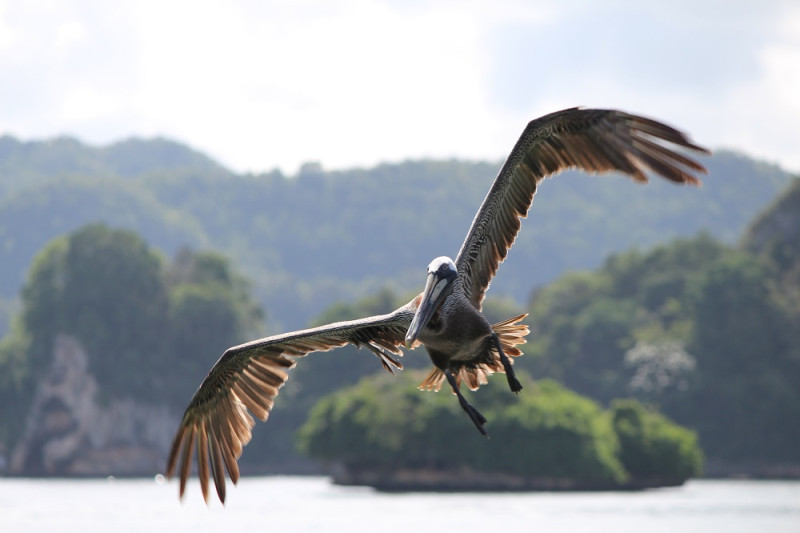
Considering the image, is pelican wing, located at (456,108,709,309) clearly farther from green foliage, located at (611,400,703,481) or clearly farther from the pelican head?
green foliage, located at (611,400,703,481)

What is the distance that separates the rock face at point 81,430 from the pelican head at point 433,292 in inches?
3609

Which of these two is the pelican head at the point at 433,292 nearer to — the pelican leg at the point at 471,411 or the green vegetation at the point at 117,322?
the pelican leg at the point at 471,411

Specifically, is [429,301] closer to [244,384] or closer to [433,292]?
[433,292]

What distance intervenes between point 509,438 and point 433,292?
58.8 meters

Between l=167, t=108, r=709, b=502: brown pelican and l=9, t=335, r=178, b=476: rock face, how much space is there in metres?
89.4

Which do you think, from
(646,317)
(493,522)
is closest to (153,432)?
(646,317)

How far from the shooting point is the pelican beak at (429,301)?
11703 mm

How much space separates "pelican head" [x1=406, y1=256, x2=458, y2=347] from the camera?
1173cm

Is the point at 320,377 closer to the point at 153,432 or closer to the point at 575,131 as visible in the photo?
the point at 153,432

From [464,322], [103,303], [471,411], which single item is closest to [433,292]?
[464,322]

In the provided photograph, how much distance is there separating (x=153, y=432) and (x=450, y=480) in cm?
3947

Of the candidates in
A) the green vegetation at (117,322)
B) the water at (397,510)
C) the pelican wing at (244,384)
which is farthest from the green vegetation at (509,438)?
the pelican wing at (244,384)

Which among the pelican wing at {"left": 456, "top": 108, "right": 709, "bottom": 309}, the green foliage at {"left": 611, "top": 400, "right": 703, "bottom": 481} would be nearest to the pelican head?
the pelican wing at {"left": 456, "top": 108, "right": 709, "bottom": 309}

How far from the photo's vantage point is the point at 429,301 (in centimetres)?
1183
